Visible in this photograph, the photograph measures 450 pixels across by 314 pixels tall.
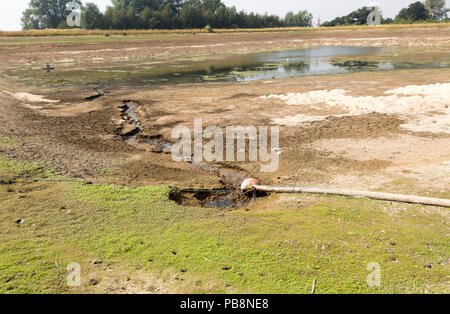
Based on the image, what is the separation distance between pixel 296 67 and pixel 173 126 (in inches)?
900

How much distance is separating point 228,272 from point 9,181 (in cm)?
661

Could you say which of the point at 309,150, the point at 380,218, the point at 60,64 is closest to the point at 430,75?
the point at 309,150

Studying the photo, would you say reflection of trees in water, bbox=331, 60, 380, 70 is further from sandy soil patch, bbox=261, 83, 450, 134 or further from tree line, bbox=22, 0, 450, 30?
tree line, bbox=22, 0, 450, 30

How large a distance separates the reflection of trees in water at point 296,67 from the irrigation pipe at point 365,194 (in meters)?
24.0

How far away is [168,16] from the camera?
81000 millimetres

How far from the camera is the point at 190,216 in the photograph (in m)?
6.81

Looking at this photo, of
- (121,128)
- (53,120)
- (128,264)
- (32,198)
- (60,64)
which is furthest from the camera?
(60,64)

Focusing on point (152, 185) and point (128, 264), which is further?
point (152, 185)

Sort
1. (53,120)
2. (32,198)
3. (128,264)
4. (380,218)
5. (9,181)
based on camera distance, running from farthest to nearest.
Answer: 1. (53,120)
2. (9,181)
3. (32,198)
4. (380,218)
5. (128,264)

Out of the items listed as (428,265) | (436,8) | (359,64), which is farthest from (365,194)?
(436,8)

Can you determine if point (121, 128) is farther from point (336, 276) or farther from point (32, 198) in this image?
point (336, 276)

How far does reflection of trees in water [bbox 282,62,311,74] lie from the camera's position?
3091 cm

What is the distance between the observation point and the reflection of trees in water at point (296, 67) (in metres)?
30.9

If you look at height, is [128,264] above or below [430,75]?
below
